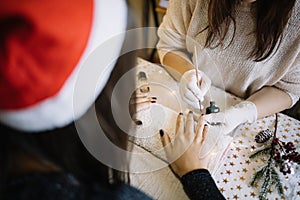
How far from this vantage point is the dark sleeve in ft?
1.78

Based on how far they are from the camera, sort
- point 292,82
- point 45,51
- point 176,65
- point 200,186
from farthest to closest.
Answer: point 176,65 < point 292,82 < point 200,186 < point 45,51

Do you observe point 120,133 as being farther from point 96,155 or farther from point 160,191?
point 160,191

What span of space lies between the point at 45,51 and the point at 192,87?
53 centimetres

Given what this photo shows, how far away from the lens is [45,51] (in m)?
0.26

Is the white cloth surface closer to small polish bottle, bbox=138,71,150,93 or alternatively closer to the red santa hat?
small polish bottle, bbox=138,71,150,93

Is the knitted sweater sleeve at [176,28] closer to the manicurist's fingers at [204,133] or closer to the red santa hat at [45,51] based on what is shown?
the manicurist's fingers at [204,133]

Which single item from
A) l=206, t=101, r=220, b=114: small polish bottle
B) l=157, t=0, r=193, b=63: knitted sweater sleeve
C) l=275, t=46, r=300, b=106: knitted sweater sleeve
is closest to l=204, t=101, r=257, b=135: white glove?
l=206, t=101, r=220, b=114: small polish bottle

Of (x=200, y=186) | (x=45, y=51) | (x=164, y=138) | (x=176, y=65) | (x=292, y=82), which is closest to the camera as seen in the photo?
(x=45, y=51)

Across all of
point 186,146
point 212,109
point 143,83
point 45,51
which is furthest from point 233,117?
point 45,51

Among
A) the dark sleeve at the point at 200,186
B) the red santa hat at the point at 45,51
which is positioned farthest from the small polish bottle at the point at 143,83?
the red santa hat at the point at 45,51

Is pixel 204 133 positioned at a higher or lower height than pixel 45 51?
lower

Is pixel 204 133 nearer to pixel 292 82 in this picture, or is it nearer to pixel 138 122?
pixel 138 122

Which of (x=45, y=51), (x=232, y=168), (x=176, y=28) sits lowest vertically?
(x=232, y=168)

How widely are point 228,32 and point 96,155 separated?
52 cm
